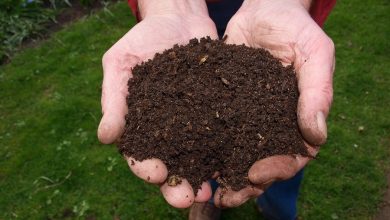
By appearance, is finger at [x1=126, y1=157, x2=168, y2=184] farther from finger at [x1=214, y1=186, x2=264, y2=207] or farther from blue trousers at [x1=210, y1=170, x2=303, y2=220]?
blue trousers at [x1=210, y1=170, x2=303, y2=220]

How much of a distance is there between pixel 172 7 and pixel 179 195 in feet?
4.43

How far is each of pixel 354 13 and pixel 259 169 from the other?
379 cm

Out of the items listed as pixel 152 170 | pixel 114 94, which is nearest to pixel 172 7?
pixel 114 94

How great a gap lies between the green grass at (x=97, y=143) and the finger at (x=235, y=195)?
1497 millimetres

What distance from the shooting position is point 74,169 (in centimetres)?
377

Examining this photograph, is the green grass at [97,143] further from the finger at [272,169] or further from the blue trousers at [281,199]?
the finger at [272,169]

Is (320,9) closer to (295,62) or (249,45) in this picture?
(249,45)

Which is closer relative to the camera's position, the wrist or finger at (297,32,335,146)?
finger at (297,32,335,146)

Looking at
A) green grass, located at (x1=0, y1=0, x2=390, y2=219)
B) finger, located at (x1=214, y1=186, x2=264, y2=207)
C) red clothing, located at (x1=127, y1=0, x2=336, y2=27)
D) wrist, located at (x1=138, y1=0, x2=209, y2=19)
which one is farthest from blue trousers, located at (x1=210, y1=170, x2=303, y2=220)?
wrist, located at (x1=138, y1=0, x2=209, y2=19)

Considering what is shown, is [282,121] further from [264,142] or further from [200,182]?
[200,182]

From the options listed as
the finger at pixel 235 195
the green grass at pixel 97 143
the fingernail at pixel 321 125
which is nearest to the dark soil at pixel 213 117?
the finger at pixel 235 195

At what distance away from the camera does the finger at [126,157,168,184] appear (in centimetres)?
193

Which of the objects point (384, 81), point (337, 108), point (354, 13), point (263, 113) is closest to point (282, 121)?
point (263, 113)

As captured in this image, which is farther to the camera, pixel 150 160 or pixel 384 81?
pixel 384 81
